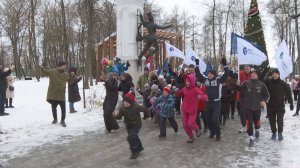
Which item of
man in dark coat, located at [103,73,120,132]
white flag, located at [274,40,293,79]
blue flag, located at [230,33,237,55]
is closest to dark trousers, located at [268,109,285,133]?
white flag, located at [274,40,293,79]

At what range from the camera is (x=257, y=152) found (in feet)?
25.1

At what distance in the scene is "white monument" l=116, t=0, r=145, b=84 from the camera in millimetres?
17422

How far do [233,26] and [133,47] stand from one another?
1207 inches

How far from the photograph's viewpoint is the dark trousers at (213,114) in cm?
874

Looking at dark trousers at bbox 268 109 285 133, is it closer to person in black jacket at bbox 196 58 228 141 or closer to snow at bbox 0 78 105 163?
person in black jacket at bbox 196 58 228 141

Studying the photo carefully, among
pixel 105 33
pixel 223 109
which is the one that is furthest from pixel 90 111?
pixel 105 33

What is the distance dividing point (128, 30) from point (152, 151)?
1045 centimetres

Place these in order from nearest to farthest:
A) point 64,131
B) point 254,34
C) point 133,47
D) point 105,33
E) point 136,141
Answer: point 136,141, point 64,131, point 133,47, point 254,34, point 105,33

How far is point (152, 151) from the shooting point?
7.79m

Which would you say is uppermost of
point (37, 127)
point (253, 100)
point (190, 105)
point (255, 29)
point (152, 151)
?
point (255, 29)

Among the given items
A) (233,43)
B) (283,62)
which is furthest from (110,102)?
(283,62)

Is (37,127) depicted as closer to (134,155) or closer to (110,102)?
(110,102)

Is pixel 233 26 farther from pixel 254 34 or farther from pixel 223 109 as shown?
pixel 223 109

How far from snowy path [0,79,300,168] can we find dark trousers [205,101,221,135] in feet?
1.05
